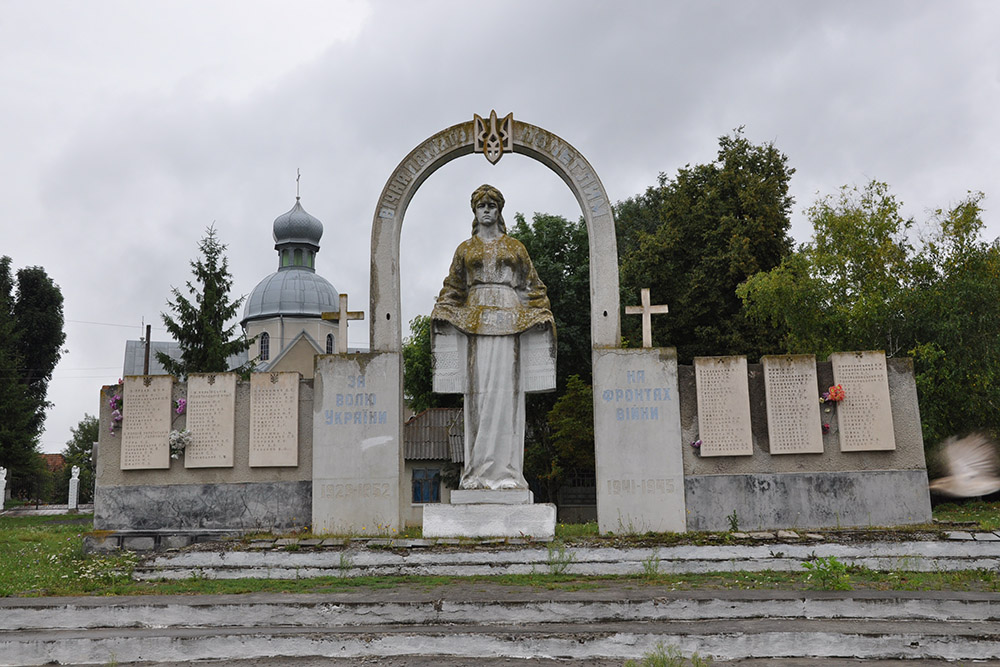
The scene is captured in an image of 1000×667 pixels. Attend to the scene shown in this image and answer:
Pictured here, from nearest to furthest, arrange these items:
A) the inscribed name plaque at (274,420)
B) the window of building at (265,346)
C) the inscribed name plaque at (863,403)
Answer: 1. the inscribed name plaque at (863,403)
2. the inscribed name plaque at (274,420)
3. the window of building at (265,346)

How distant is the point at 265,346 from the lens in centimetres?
5291

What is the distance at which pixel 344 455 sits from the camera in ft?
37.2

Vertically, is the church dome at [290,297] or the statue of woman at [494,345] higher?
the church dome at [290,297]

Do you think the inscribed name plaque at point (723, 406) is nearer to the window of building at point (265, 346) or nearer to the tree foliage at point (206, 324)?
the tree foliage at point (206, 324)

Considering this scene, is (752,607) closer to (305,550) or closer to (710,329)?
(305,550)

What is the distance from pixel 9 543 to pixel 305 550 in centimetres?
682

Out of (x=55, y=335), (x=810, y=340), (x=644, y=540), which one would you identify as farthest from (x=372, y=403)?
(x=55, y=335)

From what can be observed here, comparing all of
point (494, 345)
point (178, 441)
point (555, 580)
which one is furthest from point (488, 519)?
point (178, 441)

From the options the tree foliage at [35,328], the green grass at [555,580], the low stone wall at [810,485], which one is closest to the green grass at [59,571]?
the green grass at [555,580]

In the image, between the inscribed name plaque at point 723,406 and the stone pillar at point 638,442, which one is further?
the inscribed name plaque at point 723,406

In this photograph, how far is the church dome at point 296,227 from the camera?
186 feet

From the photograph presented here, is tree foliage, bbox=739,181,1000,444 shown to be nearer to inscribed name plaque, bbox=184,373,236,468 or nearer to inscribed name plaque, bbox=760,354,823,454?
inscribed name plaque, bbox=760,354,823,454

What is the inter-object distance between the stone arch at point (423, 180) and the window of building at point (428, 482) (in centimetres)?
1642

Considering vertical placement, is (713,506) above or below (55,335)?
below
